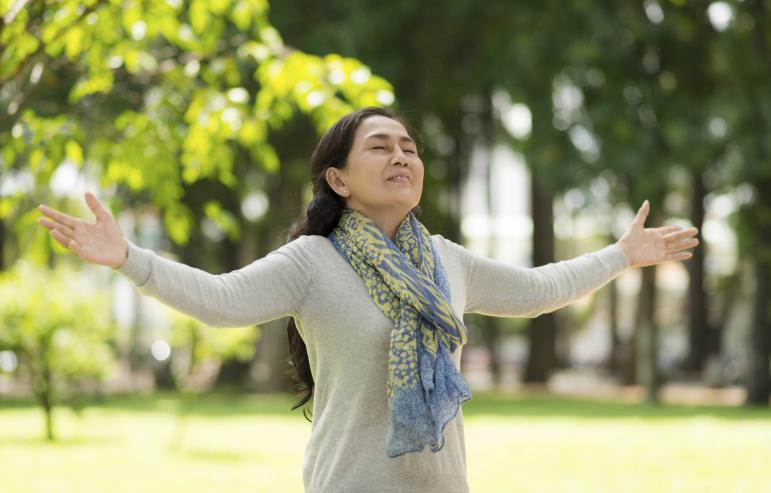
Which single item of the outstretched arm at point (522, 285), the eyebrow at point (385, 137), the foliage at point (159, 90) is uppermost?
the foliage at point (159, 90)

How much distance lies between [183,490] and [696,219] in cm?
2353

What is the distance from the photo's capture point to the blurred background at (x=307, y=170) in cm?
703

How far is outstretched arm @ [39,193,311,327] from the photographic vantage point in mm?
3281

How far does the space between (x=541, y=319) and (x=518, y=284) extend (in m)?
27.9

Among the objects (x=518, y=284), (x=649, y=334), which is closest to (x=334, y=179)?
(x=518, y=284)

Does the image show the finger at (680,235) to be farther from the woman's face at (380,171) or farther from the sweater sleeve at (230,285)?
the sweater sleeve at (230,285)

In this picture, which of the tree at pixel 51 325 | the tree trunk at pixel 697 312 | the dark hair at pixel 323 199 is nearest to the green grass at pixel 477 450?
the tree at pixel 51 325

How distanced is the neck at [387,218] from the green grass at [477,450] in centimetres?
751

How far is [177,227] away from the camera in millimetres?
7859

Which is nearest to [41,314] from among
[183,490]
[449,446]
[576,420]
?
[183,490]

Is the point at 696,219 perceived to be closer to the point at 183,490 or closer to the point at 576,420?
the point at 576,420

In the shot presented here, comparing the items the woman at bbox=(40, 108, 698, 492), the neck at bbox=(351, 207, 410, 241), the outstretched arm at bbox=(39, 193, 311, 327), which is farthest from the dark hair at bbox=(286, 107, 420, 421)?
the outstretched arm at bbox=(39, 193, 311, 327)

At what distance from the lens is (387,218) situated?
3.83 meters

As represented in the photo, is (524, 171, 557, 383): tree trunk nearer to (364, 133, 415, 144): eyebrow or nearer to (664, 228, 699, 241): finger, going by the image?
(664, 228, 699, 241): finger
